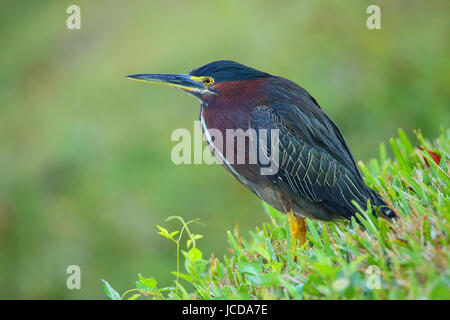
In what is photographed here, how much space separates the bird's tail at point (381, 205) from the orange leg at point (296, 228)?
1.38 ft

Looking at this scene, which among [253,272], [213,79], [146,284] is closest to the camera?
[253,272]

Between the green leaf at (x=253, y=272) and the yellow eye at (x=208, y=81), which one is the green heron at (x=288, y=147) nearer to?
the yellow eye at (x=208, y=81)

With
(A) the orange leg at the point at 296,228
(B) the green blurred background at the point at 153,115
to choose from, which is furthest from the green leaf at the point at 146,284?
(B) the green blurred background at the point at 153,115

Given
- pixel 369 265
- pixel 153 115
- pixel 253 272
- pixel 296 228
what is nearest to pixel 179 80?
pixel 296 228

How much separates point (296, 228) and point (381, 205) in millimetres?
483

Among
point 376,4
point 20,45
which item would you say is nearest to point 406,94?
point 376,4

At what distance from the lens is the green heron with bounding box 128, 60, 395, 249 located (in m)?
2.77

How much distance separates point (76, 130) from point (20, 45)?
2.63 m

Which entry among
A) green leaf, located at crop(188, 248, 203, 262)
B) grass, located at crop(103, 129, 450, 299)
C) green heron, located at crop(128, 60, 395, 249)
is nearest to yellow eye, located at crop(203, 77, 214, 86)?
green heron, located at crop(128, 60, 395, 249)

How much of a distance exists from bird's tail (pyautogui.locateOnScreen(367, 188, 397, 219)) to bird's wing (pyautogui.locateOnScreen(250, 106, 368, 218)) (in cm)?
5

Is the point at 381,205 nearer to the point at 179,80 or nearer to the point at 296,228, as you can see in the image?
the point at 296,228

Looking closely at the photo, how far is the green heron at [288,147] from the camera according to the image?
9.09ft

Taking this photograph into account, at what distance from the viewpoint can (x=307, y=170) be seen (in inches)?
110

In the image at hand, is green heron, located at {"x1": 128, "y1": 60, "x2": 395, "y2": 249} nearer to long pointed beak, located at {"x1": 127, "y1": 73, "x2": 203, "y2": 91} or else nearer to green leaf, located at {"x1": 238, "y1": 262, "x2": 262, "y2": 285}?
long pointed beak, located at {"x1": 127, "y1": 73, "x2": 203, "y2": 91}
